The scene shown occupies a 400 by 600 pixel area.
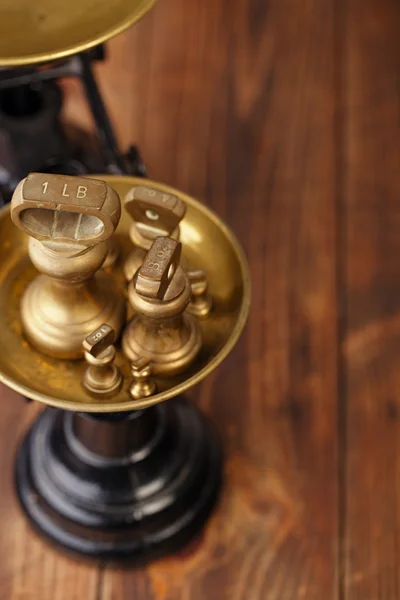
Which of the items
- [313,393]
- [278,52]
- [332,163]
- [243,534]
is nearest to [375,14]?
[278,52]

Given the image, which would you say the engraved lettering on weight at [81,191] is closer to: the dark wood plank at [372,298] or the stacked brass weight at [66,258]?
the stacked brass weight at [66,258]

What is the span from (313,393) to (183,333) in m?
0.42

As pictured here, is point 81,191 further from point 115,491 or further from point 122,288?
point 115,491

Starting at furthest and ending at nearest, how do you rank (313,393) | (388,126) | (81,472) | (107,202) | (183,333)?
(388,126)
(313,393)
(81,472)
(183,333)
(107,202)

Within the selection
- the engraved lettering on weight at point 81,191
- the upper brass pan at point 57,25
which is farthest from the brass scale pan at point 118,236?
the engraved lettering on weight at point 81,191

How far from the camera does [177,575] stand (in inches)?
39.8

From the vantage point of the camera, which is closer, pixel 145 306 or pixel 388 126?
pixel 145 306

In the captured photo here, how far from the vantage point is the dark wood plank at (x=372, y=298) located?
3.40ft

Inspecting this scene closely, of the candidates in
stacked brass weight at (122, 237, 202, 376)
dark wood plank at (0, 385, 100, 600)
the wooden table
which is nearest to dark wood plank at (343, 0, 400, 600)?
the wooden table

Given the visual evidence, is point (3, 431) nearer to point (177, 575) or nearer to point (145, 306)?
point (177, 575)

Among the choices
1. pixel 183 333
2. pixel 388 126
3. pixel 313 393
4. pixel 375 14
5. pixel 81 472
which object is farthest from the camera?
pixel 375 14

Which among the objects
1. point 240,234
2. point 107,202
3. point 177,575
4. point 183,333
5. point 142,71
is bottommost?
point 177,575

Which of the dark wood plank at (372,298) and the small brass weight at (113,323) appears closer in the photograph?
the small brass weight at (113,323)

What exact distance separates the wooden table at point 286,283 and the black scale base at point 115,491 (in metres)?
0.03
